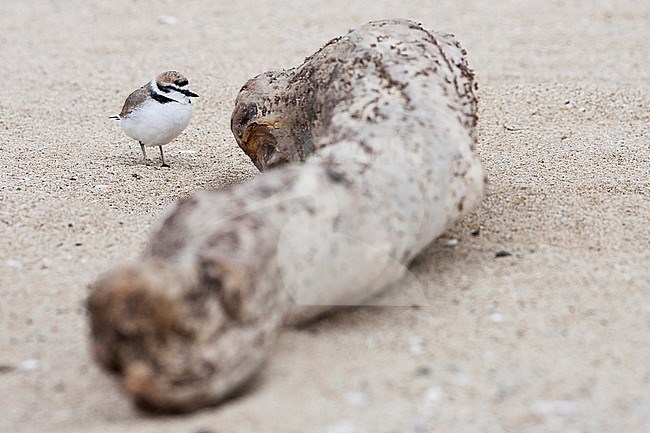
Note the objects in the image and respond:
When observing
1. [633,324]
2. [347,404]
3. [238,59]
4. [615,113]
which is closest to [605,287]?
[633,324]

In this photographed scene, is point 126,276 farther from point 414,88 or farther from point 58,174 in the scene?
Answer: point 58,174

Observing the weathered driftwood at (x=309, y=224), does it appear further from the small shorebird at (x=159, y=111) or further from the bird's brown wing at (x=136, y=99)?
the bird's brown wing at (x=136, y=99)

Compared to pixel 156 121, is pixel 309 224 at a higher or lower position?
higher

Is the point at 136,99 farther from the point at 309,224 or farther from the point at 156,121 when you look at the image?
the point at 309,224

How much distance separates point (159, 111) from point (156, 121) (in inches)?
2.5

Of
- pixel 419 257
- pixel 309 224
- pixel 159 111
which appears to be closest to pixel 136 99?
pixel 159 111

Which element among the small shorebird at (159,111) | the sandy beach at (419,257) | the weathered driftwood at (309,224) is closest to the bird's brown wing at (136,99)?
the small shorebird at (159,111)

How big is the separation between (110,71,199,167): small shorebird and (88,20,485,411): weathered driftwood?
4.23 feet

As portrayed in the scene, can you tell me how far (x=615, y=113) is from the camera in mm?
6043

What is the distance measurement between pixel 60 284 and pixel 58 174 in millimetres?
1561

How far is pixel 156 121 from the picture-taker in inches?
210

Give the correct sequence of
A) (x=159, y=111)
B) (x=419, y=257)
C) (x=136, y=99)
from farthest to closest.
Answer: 1. (x=136, y=99)
2. (x=159, y=111)
3. (x=419, y=257)

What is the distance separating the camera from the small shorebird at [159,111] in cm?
534

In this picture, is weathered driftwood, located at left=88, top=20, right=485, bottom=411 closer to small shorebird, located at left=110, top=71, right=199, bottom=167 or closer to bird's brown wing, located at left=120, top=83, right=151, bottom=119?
small shorebird, located at left=110, top=71, right=199, bottom=167
